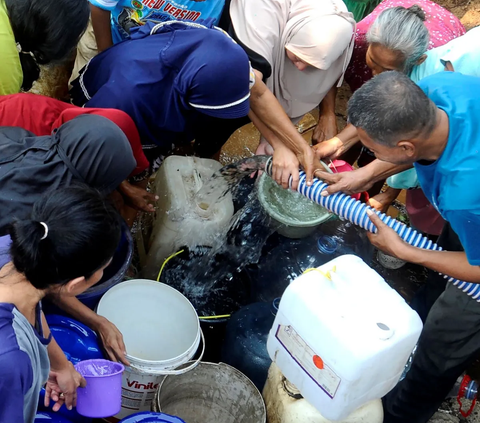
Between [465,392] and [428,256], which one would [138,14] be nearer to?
[428,256]

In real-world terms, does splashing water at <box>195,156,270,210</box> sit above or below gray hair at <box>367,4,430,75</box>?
below

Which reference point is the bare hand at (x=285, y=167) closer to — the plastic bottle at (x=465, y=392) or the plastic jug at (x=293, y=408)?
the plastic jug at (x=293, y=408)

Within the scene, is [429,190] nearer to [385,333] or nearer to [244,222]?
[385,333]

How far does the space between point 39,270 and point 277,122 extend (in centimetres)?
180

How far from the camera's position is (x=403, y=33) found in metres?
2.96

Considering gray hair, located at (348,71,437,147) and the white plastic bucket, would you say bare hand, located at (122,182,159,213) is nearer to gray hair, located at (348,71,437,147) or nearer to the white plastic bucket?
the white plastic bucket

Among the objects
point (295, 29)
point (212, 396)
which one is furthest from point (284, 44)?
point (212, 396)

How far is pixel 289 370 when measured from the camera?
2164 millimetres

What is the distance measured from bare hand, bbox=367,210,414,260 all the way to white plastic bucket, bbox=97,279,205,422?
956mm

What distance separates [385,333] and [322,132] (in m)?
2.11

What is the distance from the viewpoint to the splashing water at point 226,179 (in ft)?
10.0

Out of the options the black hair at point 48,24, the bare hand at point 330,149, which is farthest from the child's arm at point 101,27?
the bare hand at point 330,149

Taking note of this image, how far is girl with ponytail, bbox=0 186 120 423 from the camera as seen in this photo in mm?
1426

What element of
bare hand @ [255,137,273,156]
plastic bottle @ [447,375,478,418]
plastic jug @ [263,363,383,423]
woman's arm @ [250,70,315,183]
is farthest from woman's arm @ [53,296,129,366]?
plastic bottle @ [447,375,478,418]
